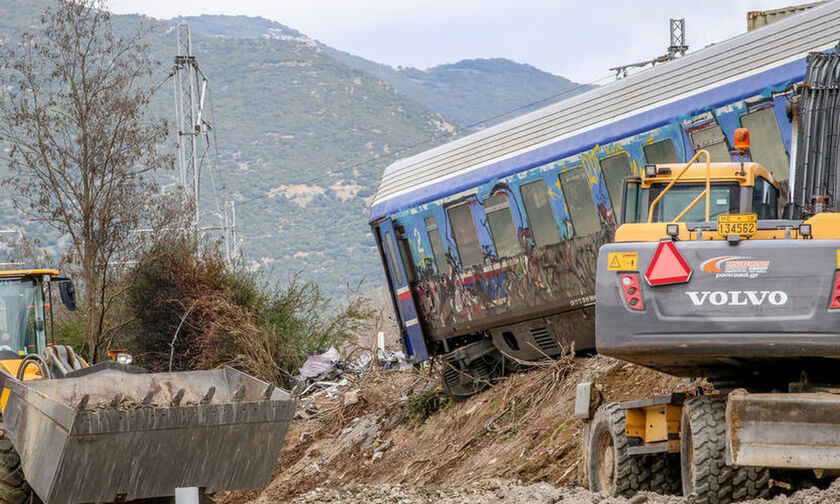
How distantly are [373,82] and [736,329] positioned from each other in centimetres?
12532

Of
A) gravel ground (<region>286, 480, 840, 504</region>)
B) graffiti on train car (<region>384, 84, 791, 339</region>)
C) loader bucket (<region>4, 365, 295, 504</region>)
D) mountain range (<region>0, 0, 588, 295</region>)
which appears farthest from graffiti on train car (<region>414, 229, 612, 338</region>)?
mountain range (<region>0, 0, 588, 295</region>)

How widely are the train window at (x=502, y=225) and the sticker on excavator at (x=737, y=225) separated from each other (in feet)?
28.9

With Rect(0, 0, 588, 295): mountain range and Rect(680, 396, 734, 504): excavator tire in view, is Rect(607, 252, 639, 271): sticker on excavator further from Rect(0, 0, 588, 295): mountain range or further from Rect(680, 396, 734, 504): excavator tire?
Rect(0, 0, 588, 295): mountain range

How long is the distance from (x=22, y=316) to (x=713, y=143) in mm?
7922

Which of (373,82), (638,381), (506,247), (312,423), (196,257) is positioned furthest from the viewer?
(373,82)

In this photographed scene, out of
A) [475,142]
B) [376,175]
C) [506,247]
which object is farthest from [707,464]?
[376,175]

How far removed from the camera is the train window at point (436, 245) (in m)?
19.3

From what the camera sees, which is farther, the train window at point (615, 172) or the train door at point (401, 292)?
the train door at point (401, 292)

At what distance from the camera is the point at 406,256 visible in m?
20.1

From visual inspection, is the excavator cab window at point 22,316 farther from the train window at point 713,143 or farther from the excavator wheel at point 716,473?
the excavator wheel at point 716,473

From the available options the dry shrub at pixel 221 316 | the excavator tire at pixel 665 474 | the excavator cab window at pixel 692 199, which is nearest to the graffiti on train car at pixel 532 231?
the excavator cab window at pixel 692 199

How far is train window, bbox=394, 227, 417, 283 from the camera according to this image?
65.9 ft

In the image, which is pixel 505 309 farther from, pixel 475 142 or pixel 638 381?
pixel 638 381

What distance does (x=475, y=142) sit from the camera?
1895 centimetres
